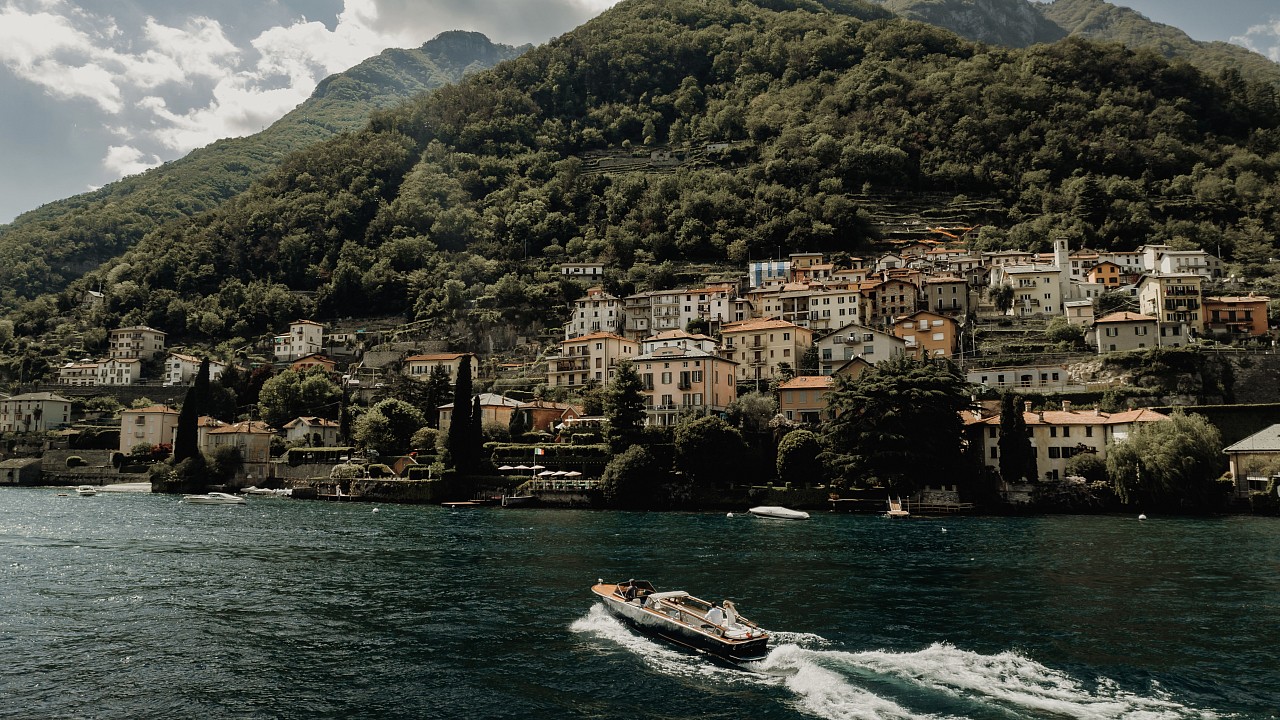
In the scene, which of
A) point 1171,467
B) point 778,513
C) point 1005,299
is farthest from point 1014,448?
point 1005,299

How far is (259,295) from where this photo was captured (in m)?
138

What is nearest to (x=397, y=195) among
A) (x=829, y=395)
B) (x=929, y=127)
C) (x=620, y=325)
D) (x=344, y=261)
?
(x=344, y=261)

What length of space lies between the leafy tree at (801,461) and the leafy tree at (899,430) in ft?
5.20

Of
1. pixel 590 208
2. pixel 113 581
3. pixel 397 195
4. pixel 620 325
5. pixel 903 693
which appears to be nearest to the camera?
pixel 903 693

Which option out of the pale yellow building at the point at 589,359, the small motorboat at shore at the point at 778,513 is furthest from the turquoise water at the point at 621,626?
the pale yellow building at the point at 589,359

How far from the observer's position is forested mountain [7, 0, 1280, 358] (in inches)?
5177

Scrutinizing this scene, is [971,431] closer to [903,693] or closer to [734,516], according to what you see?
[734,516]

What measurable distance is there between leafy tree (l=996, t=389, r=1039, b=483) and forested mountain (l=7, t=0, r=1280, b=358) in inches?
2554

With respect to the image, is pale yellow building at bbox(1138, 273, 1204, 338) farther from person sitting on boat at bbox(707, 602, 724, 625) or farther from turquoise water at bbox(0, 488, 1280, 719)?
person sitting on boat at bbox(707, 602, 724, 625)

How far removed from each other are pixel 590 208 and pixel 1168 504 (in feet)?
377

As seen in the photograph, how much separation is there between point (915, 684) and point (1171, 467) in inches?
1772

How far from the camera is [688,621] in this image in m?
22.6

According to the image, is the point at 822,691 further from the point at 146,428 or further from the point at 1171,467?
the point at 146,428

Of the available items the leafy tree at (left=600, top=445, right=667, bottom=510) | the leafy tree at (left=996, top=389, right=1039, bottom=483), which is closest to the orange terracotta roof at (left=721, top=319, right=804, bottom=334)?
the leafy tree at (left=600, top=445, right=667, bottom=510)
